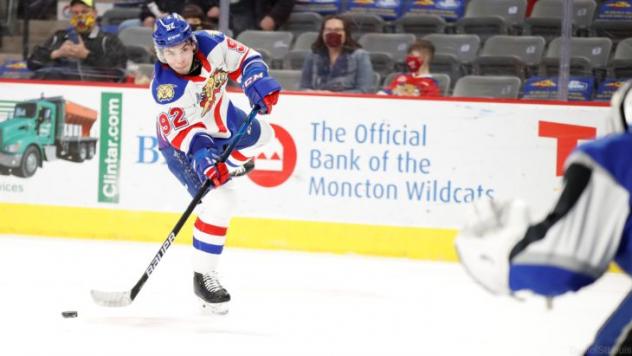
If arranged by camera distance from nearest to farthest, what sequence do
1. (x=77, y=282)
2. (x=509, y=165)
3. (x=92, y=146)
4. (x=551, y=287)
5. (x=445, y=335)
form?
(x=551, y=287) → (x=445, y=335) → (x=77, y=282) → (x=509, y=165) → (x=92, y=146)

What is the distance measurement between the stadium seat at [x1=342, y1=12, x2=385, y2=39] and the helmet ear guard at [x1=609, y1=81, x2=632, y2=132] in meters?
4.59

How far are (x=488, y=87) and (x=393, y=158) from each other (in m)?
0.67

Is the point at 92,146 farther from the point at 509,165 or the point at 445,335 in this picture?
the point at 445,335

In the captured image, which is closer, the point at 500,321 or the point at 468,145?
the point at 500,321

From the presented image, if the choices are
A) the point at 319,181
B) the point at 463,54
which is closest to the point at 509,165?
the point at 463,54

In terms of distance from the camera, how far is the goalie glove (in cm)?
161

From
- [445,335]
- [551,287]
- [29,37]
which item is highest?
[551,287]

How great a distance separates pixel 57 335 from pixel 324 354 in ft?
3.17

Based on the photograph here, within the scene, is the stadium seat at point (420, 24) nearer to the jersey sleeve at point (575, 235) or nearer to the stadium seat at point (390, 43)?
the stadium seat at point (390, 43)

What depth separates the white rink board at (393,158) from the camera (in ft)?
19.7

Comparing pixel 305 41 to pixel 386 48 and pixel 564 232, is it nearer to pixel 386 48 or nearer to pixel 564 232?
pixel 386 48

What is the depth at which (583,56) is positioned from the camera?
234 inches

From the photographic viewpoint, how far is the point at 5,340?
12.1 ft

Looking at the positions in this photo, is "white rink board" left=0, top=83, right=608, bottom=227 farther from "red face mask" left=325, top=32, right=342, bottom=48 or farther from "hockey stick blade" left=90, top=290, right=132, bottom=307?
"hockey stick blade" left=90, top=290, right=132, bottom=307
